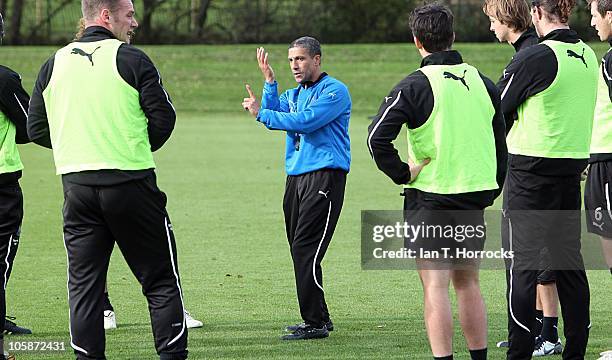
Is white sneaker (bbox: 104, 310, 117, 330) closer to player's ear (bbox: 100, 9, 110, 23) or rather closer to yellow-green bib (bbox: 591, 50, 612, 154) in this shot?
player's ear (bbox: 100, 9, 110, 23)

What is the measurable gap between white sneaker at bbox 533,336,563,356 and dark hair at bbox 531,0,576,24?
1990 mm

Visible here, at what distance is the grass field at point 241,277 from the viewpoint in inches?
295

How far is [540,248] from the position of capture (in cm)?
651

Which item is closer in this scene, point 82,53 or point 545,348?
point 82,53

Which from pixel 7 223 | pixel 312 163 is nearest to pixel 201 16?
pixel 312 163

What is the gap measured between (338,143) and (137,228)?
2.27 meters

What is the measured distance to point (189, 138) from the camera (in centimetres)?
2422

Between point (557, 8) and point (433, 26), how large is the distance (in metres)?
0.92

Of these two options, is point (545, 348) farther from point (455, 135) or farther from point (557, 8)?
point (557, 8)

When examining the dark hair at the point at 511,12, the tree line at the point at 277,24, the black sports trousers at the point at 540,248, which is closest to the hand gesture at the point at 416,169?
the black sports trousers at the point at 540,248

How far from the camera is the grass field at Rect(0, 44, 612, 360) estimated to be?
24.6 ft

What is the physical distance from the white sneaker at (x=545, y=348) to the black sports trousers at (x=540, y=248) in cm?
49

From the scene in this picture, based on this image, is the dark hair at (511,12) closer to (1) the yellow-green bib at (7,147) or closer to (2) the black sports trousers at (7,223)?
(1) the yellow-green bib at (7,147)

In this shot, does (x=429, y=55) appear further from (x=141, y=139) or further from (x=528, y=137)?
(x=141, y=139)
